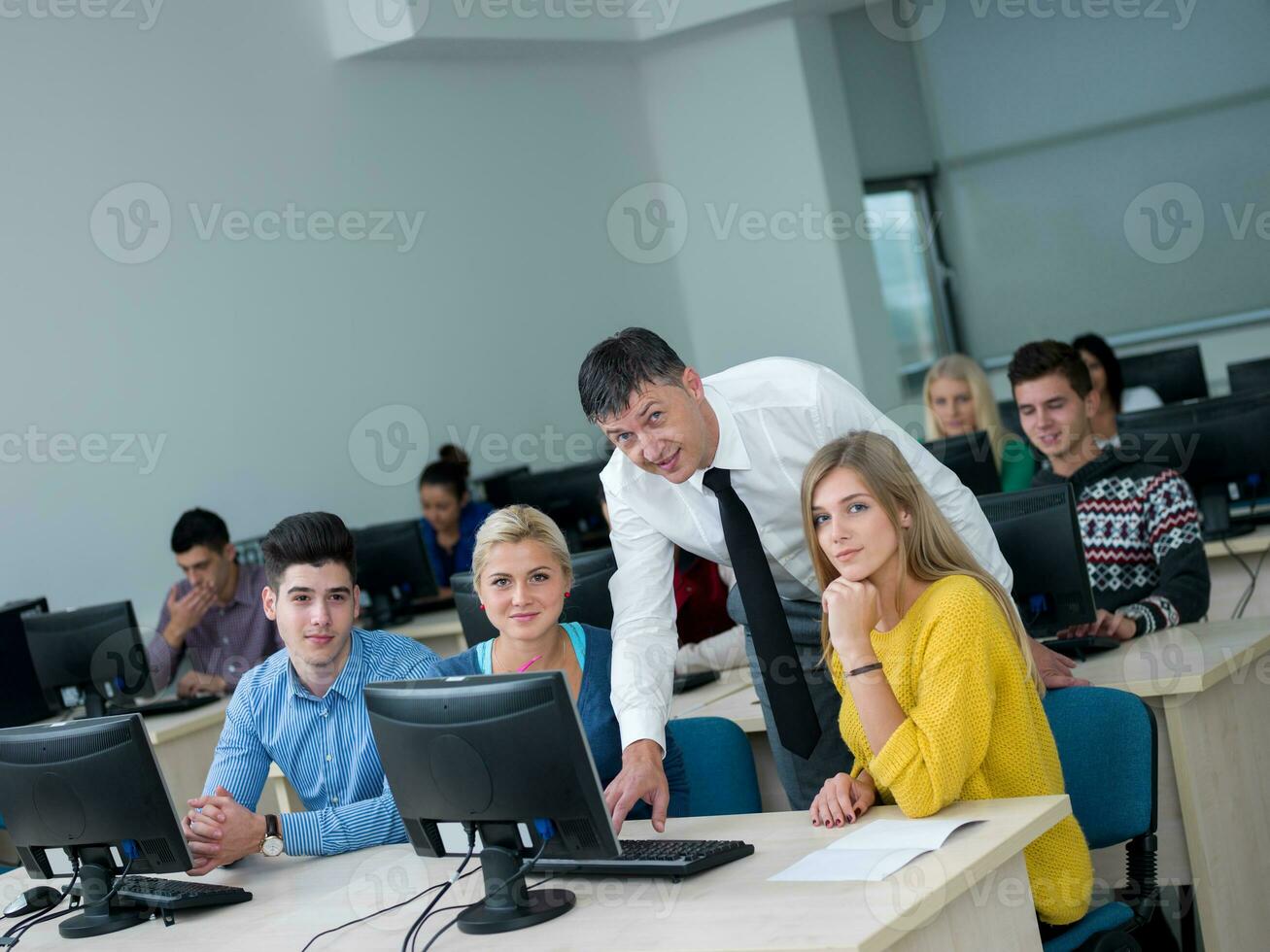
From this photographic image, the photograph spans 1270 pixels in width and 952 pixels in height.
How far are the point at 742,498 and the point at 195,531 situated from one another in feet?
9.23

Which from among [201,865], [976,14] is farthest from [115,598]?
[976,14]

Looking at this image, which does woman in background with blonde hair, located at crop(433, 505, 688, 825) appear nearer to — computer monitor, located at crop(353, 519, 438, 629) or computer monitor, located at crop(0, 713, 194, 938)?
computer monitor, located at crop(0, 713, 194, 938)

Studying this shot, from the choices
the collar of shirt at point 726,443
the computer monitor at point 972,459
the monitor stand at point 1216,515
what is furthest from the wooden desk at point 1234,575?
the collar of shirt at point 726,443

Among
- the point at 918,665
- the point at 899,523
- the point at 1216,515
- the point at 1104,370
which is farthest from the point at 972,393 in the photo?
the point at 918,665

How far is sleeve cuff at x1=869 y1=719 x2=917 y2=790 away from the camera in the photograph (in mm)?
2070

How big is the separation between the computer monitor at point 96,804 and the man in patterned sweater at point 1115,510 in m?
1.97

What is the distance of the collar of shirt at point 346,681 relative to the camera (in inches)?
110

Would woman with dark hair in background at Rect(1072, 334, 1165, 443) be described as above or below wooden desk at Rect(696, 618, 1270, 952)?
above

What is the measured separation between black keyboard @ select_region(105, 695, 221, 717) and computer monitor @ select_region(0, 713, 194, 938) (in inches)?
80.3

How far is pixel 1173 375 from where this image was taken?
580cm

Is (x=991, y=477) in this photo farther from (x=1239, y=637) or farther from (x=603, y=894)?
(x=603, y=894)

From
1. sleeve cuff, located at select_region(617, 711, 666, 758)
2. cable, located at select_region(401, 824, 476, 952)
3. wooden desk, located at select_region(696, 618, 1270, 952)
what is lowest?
wooden desk, located at select_region(696, 618, 1270, 952)

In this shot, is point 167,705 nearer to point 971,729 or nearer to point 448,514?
point 448,514

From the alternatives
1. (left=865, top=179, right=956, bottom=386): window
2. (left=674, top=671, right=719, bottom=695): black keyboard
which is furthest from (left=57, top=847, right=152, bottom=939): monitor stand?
(left=865, top=179, right=956, bottom=386): window
